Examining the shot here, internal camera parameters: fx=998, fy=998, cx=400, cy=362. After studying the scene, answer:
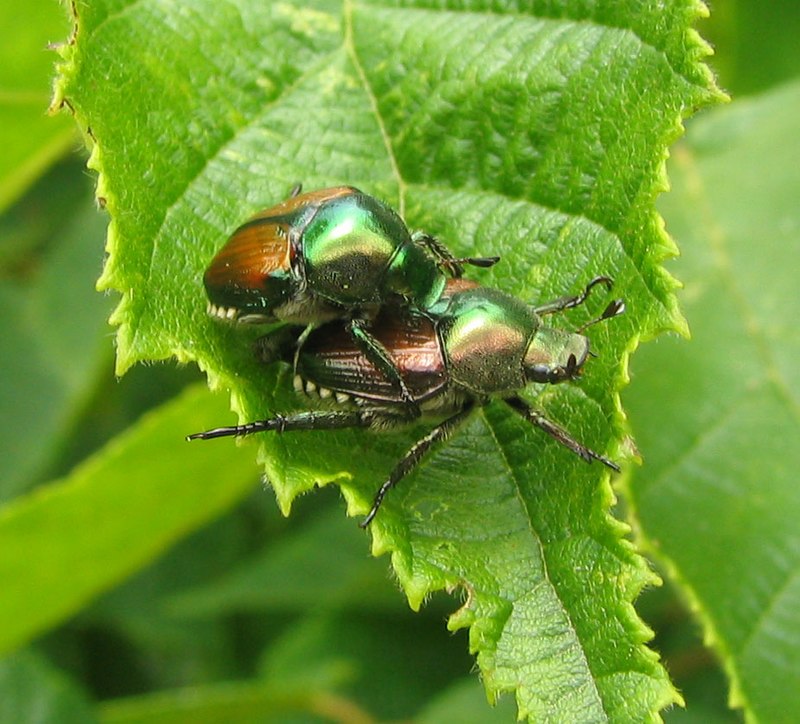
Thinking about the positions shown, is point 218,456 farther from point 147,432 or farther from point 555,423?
point 555,423

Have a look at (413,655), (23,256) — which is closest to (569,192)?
(413,655)

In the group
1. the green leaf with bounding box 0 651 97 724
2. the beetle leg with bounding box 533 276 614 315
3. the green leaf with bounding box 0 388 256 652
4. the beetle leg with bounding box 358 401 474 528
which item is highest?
the beetle leg with bounding box 533 276 614 315

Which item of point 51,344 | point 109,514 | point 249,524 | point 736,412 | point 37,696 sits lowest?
point 249,524

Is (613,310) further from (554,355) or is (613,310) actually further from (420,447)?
(420,447)

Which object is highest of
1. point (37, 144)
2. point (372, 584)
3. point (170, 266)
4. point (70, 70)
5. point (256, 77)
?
point (70, 70)

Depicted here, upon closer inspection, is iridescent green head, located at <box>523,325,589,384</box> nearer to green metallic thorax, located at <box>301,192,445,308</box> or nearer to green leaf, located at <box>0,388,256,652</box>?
green metallic thorax, located at <box>301,192,445,308</box>

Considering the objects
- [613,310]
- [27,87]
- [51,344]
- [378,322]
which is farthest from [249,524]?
[613,310]

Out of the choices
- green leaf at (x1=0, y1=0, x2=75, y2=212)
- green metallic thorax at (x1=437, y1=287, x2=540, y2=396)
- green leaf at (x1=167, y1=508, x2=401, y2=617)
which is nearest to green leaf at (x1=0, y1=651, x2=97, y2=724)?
green leaf at (x1=167, y1=508, x2=401, y2=617)
